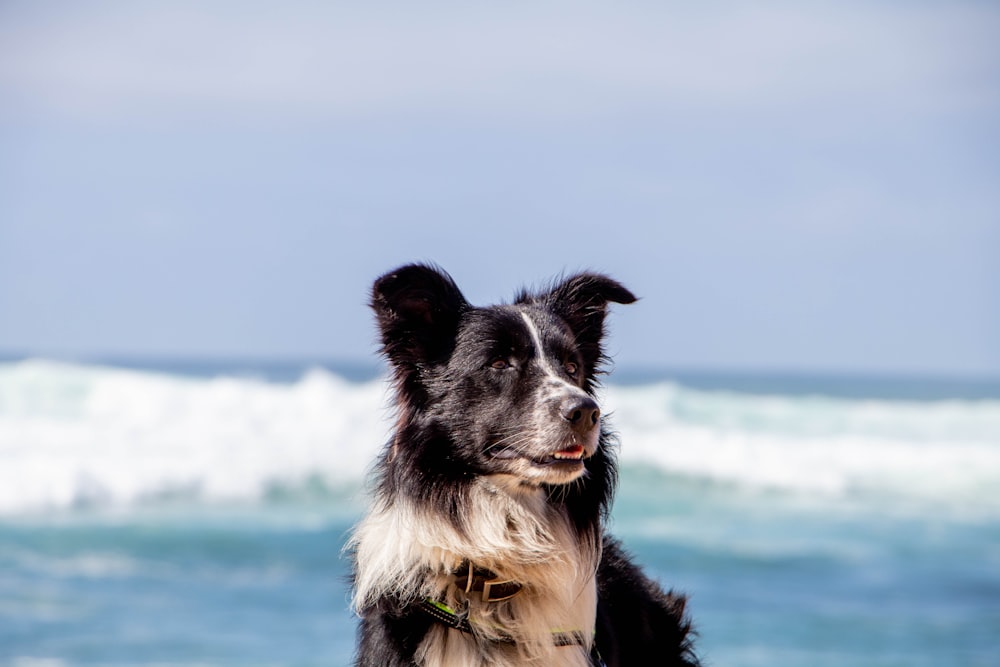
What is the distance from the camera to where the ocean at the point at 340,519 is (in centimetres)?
1066

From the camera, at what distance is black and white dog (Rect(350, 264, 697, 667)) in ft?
12.6

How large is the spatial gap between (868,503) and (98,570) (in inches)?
469

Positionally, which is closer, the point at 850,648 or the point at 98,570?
the point at 850,648

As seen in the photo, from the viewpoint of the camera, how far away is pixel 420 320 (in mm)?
4094

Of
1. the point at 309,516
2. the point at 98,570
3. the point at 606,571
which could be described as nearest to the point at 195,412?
the point at 309,516

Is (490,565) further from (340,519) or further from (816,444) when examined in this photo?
(816,444)

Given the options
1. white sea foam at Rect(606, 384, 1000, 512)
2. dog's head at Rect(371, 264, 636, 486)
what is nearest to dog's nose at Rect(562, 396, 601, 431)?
dog's head at Rect(371, 264, 636, 486)

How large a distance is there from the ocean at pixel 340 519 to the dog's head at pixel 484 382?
0.26 m

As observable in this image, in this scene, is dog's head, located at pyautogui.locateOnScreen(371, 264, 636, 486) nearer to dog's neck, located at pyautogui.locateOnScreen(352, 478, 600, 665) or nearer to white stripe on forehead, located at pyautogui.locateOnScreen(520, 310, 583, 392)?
white stripe on forehead, located at pyautogui.locateOnScreen(520, 310, 583, 392)

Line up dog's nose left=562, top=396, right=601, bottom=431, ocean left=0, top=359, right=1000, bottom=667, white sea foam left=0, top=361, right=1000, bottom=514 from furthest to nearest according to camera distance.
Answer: white sea foam left=0, top=361, right=1000, bottom=514, ocean left=0, top=359, right=1000, bottom=667, dog's nose left=562, top=396, right=601, bottom=431

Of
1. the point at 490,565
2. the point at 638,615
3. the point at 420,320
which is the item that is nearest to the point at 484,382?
the point at 420,320

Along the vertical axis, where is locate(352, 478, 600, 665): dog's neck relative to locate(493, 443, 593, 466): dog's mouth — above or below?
below

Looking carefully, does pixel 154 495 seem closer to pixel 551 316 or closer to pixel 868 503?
pixel 868 503

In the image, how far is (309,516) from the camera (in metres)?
16.5
